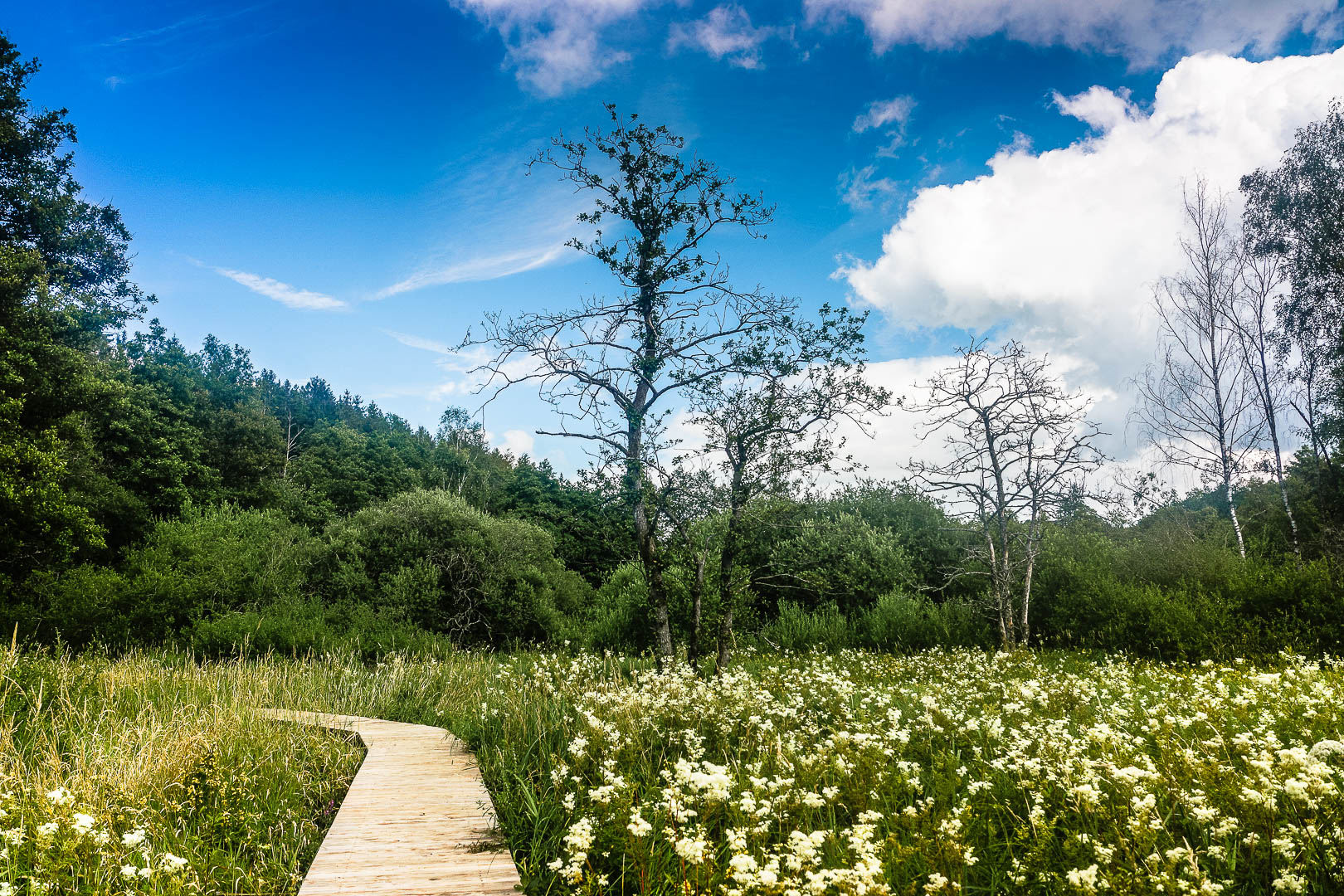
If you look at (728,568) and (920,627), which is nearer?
(728,568)

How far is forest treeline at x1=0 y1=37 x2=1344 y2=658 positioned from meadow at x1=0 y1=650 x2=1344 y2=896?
9.02 ft

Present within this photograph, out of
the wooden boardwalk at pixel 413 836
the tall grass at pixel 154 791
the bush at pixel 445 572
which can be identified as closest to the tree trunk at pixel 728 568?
the wooden boardwalk at pixel 413 836

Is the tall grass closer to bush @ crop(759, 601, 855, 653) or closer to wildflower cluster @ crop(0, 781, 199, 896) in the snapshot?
wildflower cluster @ crop(0, 781, 199, 896)

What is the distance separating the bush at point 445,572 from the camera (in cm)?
1677

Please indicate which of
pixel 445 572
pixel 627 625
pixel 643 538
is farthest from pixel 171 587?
pixel 643 538

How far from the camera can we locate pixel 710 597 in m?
13.8

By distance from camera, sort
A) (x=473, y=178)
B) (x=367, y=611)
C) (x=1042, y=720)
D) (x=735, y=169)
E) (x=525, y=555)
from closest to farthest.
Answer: (x=1042, y=720)
(x=735, y=169)
(x=473, y=178)
(x=367, y=611)
(x=525, y=555)

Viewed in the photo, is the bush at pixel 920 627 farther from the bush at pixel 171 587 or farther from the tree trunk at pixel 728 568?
the bush at pixel 171 587

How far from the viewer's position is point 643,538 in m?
8.03

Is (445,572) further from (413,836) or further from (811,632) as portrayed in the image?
(413,836)

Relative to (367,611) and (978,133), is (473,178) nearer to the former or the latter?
(978,133)

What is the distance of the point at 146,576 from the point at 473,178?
14.0 meters

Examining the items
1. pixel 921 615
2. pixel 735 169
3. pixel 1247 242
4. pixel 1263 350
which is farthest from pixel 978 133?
pixel 1247 242

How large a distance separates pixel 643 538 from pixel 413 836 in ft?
15.2
